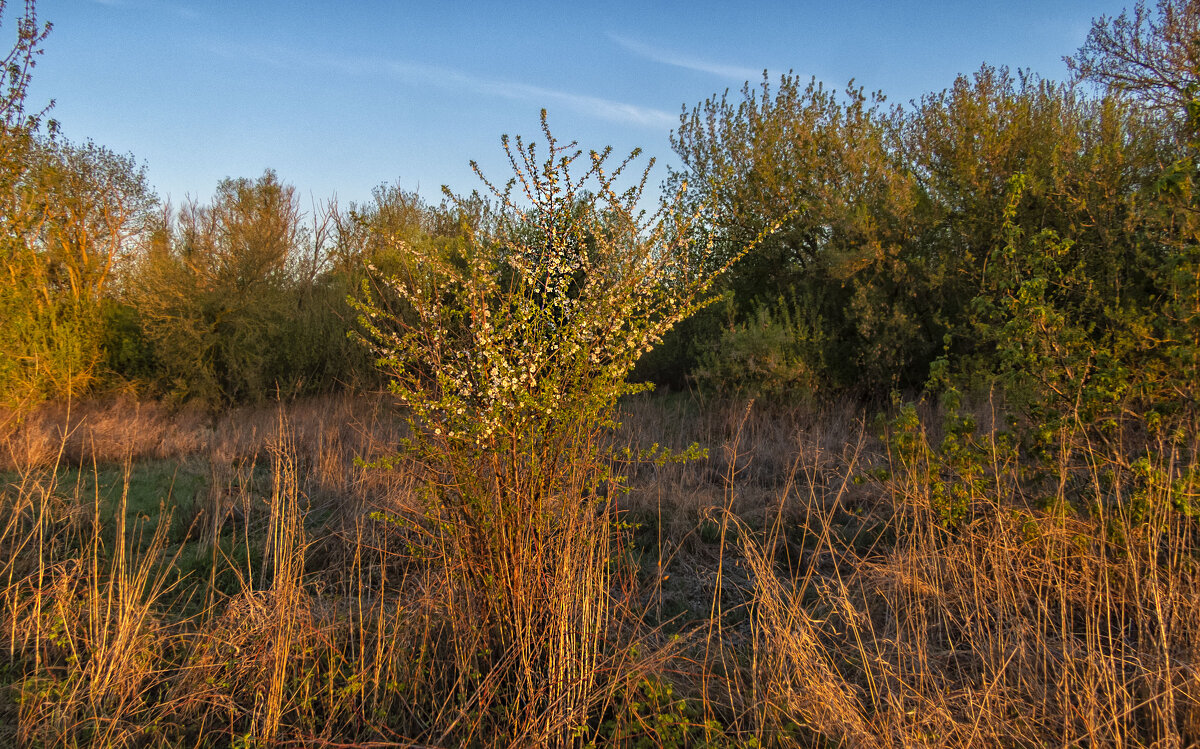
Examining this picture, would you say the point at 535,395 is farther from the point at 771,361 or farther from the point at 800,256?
the point at 800,256

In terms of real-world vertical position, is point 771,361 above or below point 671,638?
above

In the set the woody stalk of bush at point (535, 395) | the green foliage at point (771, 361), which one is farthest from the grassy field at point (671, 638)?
the green foliage at point (771, 361)

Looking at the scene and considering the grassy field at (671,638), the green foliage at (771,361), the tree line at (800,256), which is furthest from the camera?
the green foliage at (771,361)

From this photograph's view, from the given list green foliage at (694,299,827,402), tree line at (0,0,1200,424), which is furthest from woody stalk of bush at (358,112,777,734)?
green foliage at (694,299,827,402)

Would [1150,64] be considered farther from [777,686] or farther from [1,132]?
[1,132]

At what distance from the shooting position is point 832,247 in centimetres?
938

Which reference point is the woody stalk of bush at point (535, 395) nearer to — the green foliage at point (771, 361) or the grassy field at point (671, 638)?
the grassy field at point (671, 638)

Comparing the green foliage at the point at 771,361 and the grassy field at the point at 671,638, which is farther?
the green foliage at the point at 771,361

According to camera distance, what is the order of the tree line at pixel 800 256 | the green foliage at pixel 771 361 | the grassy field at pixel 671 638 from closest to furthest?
the grassy field at pixel 671 638 → the tree line at pixel 800 256 → the green foliage at pixel 771 361

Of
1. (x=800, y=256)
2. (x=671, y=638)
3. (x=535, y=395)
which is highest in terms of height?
(x=800, y=256)

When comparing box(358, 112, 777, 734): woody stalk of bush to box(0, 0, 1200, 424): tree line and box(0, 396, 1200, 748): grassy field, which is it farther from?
box(0, 0, 1200, 424): tree line

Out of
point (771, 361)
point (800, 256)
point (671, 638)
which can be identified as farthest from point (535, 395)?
point (800, 256)

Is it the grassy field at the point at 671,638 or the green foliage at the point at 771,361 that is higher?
the green foliage at the point at 771,361

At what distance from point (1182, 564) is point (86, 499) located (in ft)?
24.2
